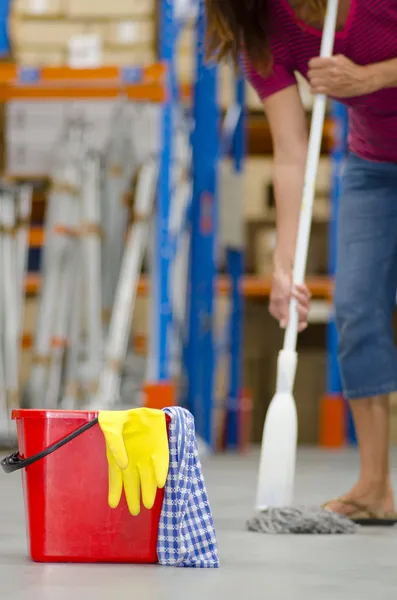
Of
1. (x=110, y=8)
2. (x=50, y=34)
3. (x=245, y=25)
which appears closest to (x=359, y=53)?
(x=245, y=25)

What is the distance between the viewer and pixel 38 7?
5.54m

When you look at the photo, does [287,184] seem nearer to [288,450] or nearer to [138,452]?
[288,450]

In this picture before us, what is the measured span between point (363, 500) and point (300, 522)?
26 centimetres

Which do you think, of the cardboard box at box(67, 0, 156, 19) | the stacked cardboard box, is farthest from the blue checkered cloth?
the cardboard box at box(67, 0, 156, 19)

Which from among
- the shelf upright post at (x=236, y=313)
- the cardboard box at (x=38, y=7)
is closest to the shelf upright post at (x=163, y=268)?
the shelf upright post at (x=236, y=313)

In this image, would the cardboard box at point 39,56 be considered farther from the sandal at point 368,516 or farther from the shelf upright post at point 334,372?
the sandal at point 368,516

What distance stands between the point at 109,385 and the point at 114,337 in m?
0.19

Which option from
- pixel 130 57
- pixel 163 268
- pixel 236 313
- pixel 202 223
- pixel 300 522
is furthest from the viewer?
pixel 130 57

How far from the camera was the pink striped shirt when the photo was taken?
2.12m

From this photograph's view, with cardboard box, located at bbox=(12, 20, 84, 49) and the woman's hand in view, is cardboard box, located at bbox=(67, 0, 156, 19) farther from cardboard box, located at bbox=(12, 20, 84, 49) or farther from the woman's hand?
the woman's hand

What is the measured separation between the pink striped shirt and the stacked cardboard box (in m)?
3.16

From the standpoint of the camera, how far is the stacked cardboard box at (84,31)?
5355 millimetres

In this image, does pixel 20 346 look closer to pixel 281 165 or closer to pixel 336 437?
pixel 336 437

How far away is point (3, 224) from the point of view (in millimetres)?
5234
